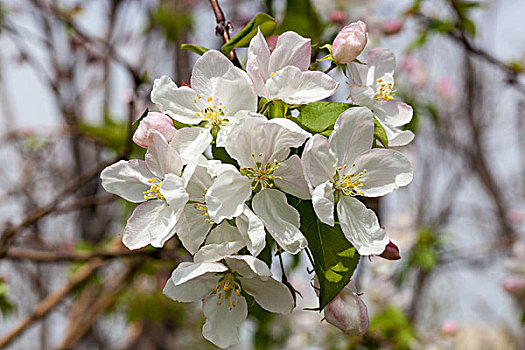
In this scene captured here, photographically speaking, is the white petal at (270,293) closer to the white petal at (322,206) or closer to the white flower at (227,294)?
the white flower at (227,294)

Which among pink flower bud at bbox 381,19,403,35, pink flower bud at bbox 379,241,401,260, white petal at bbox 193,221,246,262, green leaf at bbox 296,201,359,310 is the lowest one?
pink flower bud at bbox 381,19,403,35

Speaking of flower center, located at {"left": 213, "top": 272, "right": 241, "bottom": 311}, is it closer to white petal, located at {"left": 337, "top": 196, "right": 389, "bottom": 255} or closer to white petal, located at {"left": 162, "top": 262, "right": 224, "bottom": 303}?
white petal, located at {"left": 162, "top": 262, "right": 224, "bottom": 303}

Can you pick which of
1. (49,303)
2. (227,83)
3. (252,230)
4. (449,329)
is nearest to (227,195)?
(252,230)

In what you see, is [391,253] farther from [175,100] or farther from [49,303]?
[49,303]

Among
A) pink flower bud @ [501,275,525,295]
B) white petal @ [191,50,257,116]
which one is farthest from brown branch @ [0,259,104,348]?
pink flower bud @ [501,275,525,295]

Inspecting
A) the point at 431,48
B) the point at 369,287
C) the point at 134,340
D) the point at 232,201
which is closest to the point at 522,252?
the point at 369,287

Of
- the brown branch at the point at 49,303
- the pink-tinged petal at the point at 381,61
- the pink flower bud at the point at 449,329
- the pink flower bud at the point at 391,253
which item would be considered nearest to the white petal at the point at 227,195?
the pink flower bud at the point at 391,253
